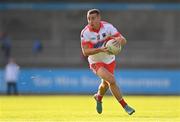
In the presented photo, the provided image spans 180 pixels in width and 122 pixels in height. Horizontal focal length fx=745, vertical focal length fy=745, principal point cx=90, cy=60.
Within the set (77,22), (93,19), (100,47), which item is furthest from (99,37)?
(77,22)

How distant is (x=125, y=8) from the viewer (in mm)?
47031

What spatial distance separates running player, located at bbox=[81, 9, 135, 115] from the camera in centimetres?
1642

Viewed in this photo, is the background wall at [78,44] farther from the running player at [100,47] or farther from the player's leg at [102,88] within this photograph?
the running player at [100,47]

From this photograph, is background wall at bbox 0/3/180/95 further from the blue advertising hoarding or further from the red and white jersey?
the red and white jersey

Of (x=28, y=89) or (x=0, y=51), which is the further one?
(x=0, y=51)

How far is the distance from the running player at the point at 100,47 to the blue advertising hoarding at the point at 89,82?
62.9 ft

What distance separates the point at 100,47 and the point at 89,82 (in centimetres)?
1978

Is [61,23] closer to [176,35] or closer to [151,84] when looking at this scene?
[176,35]

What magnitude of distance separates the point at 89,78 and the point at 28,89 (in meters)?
3.07

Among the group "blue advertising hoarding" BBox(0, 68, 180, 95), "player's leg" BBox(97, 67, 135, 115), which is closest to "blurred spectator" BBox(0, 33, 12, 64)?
"blue advertising hoarding" BBox(0, 68, 180, 95)

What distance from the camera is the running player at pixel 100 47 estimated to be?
647 inches

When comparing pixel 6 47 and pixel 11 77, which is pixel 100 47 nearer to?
pixel 11 77

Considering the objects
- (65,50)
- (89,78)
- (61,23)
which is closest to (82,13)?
(61,23)

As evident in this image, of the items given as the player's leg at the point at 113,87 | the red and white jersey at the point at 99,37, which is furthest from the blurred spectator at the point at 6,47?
the player's leg at the point at 113,87
